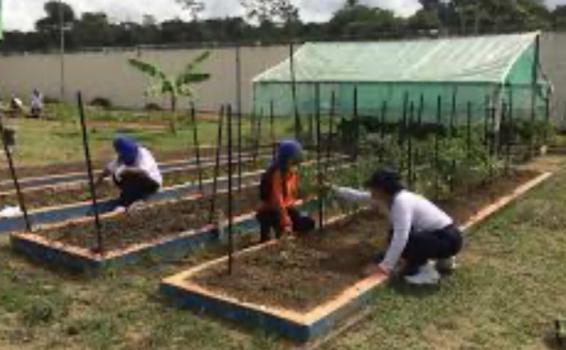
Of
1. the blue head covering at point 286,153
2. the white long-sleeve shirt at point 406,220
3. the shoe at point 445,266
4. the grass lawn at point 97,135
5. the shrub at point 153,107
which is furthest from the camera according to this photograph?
the shrub at point 153,107

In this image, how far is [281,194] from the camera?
266 inches

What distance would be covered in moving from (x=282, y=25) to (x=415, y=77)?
29.0 m

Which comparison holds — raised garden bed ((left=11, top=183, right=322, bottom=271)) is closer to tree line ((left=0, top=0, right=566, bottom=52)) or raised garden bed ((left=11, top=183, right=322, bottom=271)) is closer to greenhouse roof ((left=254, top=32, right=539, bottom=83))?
greenhouse roof ((left=254, top=32, right=539, bottom=83))

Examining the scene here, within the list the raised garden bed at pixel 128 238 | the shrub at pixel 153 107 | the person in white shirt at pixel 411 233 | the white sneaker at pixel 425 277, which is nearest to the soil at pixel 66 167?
the raised garden bed at pixel 128 238

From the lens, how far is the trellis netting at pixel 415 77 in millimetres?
14844

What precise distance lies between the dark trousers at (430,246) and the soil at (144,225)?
2.16m

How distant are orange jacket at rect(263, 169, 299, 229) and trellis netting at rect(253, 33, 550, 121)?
7.60 m

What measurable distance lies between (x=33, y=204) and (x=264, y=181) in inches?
122

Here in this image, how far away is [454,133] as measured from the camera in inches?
485

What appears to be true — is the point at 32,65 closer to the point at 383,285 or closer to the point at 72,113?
the point at 72,113

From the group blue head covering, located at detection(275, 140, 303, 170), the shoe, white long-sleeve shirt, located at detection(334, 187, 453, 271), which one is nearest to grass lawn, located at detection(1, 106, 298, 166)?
blue head covering, located at detection(275, 140, 303, 170)

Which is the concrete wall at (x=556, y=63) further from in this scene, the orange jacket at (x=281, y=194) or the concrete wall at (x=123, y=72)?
the orange jacket at (x=281, y=194)

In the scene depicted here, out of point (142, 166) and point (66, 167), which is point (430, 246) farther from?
point (66, 167)

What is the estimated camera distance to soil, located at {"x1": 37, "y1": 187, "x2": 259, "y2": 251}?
675 centimetres
